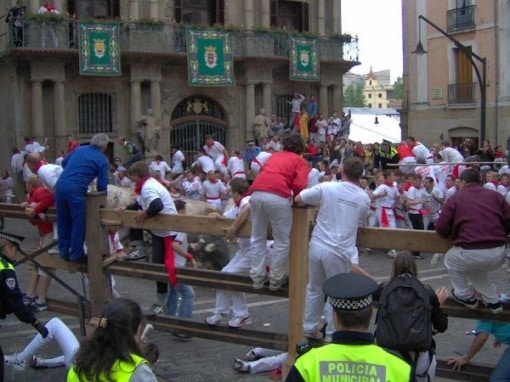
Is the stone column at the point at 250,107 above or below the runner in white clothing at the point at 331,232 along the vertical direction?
above

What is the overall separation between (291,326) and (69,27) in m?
22.5

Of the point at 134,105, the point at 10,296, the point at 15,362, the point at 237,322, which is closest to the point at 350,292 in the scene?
the point at 10,296

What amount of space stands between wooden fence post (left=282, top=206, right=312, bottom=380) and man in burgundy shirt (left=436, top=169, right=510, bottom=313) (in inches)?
46.9

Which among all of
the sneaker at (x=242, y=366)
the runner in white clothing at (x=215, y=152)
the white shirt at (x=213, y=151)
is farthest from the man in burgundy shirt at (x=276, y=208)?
the white shirt at (x=213, y=151)

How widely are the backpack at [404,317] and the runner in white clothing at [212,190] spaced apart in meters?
12.8

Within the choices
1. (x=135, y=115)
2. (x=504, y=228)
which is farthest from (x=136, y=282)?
(x=135, y=115)

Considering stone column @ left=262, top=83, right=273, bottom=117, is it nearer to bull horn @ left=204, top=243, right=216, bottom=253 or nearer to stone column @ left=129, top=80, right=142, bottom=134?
stone column @ left=129, top=80, right=142, bottom=134

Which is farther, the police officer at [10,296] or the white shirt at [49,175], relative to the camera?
the white shirt at [49,175]

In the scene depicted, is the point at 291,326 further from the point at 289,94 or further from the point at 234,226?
the point at 289,94

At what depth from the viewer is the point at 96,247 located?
26.7 ft

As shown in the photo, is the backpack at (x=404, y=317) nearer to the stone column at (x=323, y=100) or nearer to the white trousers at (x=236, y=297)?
the white trousers at (x=236, y=297)

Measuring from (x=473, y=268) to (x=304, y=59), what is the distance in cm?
2625

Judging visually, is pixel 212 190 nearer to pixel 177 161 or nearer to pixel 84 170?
pixel 177 161

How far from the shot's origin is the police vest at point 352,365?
3658 millimetres
